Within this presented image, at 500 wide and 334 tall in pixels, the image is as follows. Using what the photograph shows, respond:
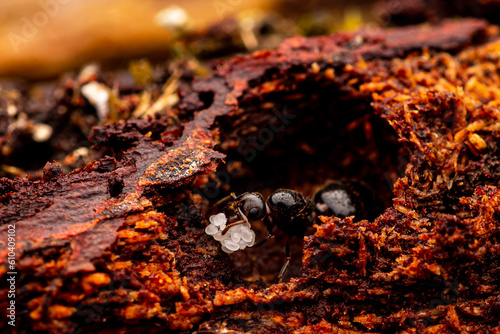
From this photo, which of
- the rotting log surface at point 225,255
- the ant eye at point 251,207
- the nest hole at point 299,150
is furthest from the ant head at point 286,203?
the rotting log surface at point 225,255

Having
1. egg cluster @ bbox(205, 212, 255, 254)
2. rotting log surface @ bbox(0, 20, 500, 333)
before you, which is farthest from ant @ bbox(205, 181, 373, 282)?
rotting log surface @ bbox(0, 20, 500, 333)

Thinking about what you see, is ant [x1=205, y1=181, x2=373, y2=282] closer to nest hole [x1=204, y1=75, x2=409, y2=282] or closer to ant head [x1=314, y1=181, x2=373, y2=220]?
ant head [x1=314, y1=181, x2=373, y2=220]

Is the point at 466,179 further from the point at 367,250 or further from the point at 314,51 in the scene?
the point at 314,51

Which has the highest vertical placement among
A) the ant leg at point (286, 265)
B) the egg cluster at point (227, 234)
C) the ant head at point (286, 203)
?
the ant head at point (286, 203)

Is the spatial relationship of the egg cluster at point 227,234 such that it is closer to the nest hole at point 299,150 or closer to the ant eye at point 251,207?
the ant eye at point 251,207

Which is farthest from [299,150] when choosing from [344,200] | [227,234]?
[227,234]

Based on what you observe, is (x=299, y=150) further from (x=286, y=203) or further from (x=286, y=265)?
(x=286, y=265)
